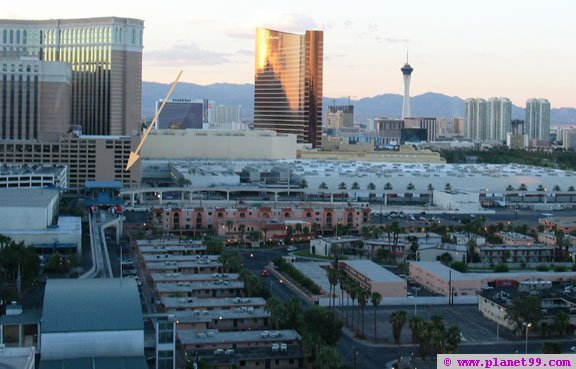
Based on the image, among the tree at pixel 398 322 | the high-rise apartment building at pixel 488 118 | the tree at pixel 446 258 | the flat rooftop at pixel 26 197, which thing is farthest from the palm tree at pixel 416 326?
the high-rise apartment building at pixel 488 118

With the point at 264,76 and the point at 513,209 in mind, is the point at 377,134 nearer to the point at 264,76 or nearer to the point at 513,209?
the point at 264,76

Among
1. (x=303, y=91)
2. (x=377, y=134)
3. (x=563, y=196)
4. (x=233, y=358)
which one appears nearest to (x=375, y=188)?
(x=563, y=196)

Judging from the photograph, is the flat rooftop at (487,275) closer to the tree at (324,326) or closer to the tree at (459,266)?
the tree at (459,266)

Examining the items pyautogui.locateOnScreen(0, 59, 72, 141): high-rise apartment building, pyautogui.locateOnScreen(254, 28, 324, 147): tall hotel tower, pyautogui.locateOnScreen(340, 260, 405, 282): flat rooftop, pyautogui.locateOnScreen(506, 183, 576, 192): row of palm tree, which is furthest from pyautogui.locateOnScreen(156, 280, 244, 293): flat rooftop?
pyautogui.locateOnScreen(254, 28, 324, 147): tall hotel tower

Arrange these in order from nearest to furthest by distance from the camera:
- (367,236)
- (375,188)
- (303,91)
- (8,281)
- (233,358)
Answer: (233,358) → (8,281) → (367,236) → (375,188) → (303,91)

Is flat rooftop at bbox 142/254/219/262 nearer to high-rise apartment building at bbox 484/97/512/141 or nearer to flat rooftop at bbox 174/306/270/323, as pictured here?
flat rooftop at bbox 174/306/270/323
